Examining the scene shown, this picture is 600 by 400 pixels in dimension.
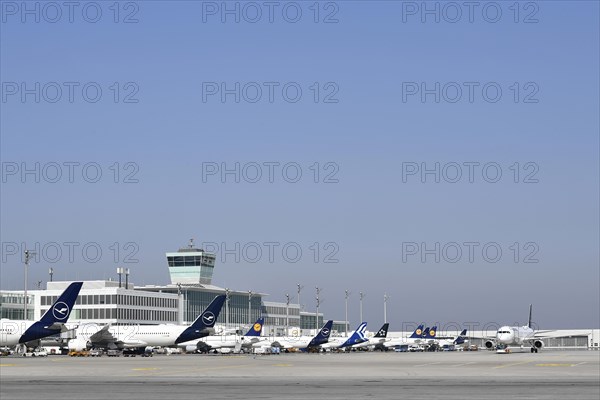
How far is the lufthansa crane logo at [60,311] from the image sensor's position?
10338 cm

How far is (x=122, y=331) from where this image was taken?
4884 inches

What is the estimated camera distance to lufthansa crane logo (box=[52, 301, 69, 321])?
4070 inches

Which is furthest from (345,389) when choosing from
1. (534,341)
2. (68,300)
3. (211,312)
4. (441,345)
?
(441,345)

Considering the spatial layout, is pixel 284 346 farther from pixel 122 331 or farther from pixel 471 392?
pixel 471 392

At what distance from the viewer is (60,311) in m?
104

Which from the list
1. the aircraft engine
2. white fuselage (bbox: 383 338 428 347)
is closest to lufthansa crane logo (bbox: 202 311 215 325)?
the aircraft engine

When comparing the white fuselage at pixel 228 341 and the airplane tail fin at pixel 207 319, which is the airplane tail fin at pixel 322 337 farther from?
the airplane tail fin at pixel 207 319

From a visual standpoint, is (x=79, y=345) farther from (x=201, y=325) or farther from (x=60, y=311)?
(x=60, y=311)

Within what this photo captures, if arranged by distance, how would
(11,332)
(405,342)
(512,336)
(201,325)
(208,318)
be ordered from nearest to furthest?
(11,332), (201,325), (208,318), (512,336), (405,342)

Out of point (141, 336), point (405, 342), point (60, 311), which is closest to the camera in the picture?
point (60, 311)

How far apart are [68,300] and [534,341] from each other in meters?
69.8

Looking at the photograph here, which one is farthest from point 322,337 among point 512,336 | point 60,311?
point 60,311

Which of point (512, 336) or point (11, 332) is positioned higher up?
point (11, 332)

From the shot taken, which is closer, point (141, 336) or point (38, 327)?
point (38, 327)
